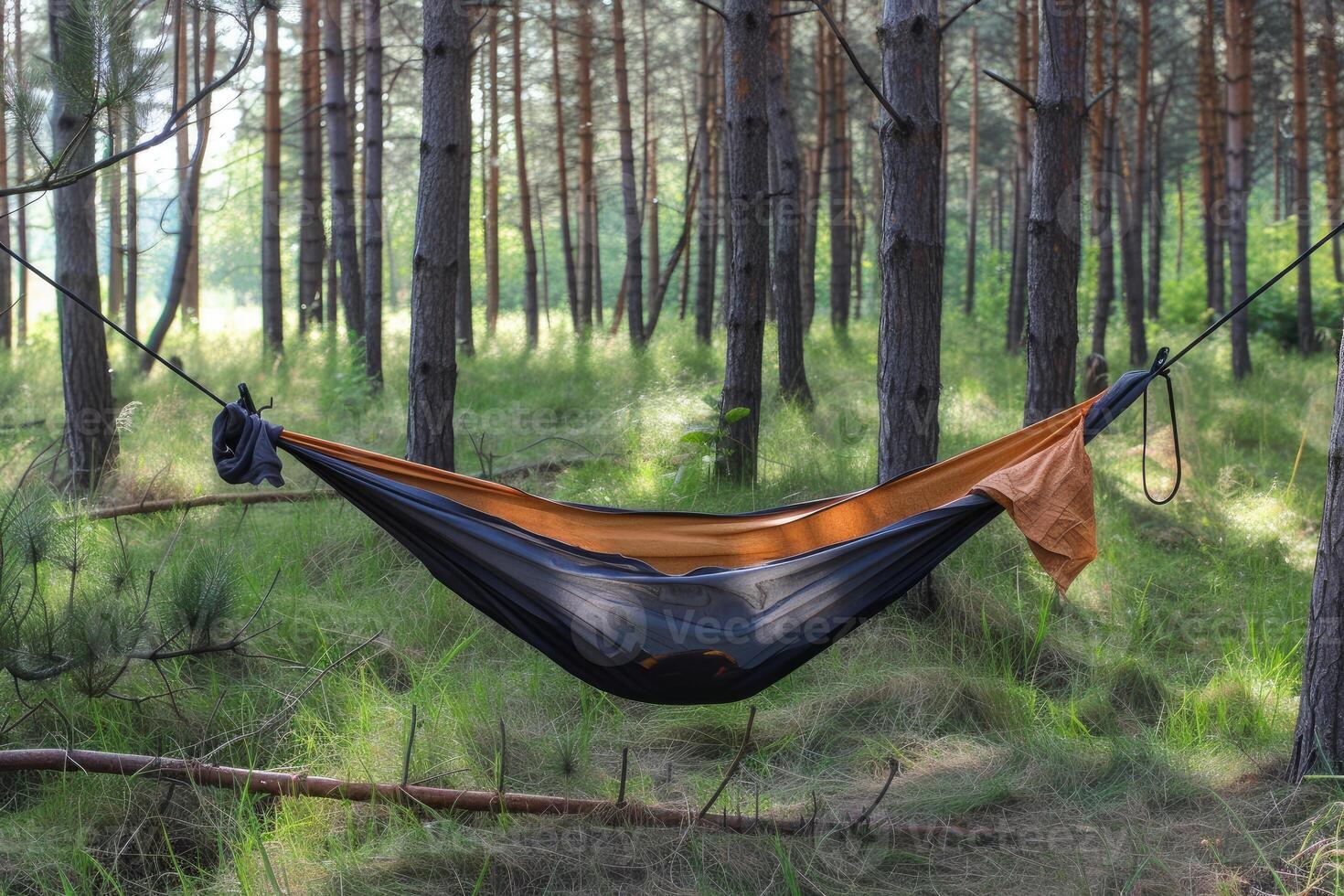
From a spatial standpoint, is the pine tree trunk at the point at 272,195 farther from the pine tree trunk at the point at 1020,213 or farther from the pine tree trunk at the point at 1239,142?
the pine tree trunk at the point at 1239,142

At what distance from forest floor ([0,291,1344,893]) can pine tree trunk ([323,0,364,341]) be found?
3.96 metres

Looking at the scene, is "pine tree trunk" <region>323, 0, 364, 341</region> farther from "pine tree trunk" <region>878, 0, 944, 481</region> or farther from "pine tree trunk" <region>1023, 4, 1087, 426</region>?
"pine tree trunk" <region>878, 0, 944, 481</region>

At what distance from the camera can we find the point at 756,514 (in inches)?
127

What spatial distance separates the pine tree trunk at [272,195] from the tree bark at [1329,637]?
29.2ft

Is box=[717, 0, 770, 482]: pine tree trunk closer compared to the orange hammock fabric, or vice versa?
the orange hammock fabric

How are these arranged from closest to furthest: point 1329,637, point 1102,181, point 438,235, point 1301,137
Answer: point 1329,637 < point 438,235 < point 1301,137 < point 1102,181

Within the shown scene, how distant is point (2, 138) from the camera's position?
38.3 feet

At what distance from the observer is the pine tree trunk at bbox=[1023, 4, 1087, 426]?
4926 mm

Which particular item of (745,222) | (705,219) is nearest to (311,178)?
(705,219)

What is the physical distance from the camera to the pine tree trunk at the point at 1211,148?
37.0 ft

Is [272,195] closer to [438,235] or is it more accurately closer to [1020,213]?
[438,235]

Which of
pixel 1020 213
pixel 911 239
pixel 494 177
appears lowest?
pixel 911 239

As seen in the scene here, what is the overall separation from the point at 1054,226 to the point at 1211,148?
8995 mm

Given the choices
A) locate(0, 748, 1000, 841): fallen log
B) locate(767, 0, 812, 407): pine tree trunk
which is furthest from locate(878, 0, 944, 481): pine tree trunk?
locate(767, 0, 812, 407): pine tree trunk
